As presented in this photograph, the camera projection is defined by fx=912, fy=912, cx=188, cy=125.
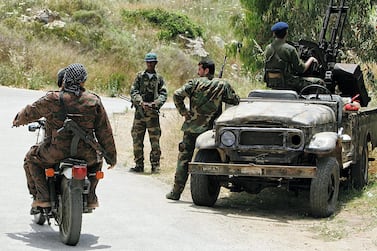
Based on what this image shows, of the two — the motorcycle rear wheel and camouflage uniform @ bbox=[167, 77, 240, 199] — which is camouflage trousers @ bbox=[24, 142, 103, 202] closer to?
the motorcycle rear wheel

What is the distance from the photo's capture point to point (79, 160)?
27.8 feet

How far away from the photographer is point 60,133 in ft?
27.6

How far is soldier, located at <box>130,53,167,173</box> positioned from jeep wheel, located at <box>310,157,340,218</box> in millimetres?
3858

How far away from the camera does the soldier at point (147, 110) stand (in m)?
14.0

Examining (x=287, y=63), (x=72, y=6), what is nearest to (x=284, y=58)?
(x=287, y=63)

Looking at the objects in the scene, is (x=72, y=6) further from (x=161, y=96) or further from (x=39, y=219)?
(x=39, y=219)

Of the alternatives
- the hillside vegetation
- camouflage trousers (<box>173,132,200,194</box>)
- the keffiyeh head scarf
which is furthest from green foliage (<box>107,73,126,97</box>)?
the keffiyeh head scarf

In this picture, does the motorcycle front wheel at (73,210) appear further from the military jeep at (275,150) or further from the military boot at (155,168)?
the military boot at (155,168)

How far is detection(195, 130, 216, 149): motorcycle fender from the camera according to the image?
11.0 metres

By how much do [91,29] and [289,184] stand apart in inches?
924

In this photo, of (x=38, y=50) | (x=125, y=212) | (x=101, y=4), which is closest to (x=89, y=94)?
(x=125, y=212)

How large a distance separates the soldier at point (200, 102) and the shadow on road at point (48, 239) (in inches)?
113

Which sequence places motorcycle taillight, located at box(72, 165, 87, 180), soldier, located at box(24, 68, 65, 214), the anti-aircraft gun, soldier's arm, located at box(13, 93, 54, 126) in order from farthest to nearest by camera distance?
1. the anti-aircraft gun
2. soldier, located at box(24, 68, 65, 214)
3. soldier's arm, located at box(13, 93, 54, 126)
4. motorcycle taillight, located at box(72, 165, 87, 180)

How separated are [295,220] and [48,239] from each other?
334cm
